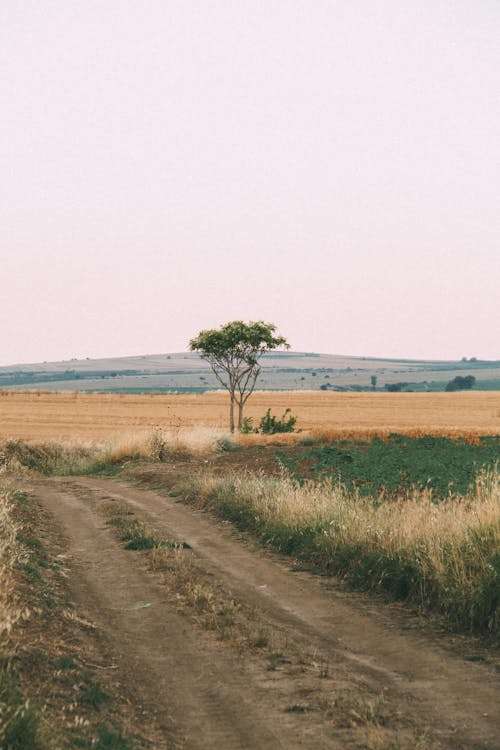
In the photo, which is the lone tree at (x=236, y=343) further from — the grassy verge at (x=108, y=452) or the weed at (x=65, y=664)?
the weed at (x=65, y=664)

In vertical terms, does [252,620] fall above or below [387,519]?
below

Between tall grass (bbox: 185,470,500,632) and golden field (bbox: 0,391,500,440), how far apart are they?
1268 inches

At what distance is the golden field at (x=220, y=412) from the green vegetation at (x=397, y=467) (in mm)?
16905

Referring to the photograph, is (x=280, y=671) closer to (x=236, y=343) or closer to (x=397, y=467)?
(x=397, y=467)

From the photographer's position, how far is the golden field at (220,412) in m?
60.1

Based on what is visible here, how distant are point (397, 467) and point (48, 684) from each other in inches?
682

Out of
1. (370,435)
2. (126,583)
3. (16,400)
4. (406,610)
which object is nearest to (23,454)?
(370,435)

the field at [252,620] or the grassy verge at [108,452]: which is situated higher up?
the field at [252,620]

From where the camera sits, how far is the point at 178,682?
6988 mm

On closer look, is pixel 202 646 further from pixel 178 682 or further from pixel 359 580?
pixel 359 580

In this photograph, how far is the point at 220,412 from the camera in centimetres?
7681

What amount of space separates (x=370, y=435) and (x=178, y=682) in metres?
35.2

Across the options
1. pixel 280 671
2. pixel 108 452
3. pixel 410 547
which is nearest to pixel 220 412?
pixel 108 452

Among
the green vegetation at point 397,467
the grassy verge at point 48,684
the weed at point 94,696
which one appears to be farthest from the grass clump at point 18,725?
the green vegetation at point 397,467
